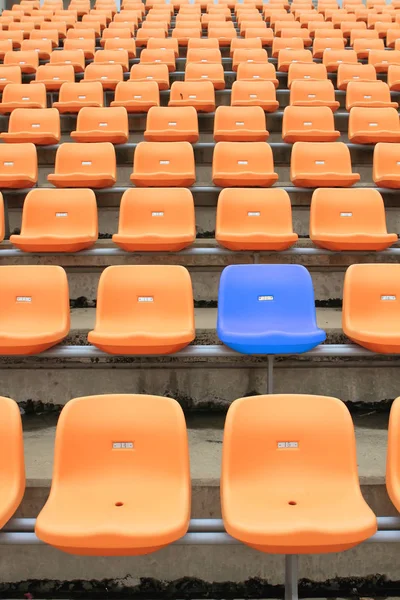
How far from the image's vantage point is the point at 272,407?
1500mm

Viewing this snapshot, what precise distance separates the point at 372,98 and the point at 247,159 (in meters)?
1.30

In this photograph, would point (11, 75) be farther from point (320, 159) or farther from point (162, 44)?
point (320, 159)

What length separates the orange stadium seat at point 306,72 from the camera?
14.1ft

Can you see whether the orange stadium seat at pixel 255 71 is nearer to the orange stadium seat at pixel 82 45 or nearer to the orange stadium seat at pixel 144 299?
the orange stadium seat at pixel 82 45

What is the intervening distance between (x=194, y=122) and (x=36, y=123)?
877 mm

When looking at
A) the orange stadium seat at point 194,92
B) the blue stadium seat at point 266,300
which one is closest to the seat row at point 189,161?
the orange stadium seat at point 194,92

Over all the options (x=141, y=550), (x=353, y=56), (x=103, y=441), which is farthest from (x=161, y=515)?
(x=353, y=56)

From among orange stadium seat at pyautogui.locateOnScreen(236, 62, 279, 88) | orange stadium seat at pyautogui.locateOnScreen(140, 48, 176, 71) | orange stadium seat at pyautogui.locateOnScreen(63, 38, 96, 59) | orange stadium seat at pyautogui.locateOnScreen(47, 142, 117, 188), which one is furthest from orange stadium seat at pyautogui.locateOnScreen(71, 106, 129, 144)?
orange stadium seat at pyautogui.locateOnScreen(63, 38, 96, 59)

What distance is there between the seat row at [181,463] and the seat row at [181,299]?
538mm

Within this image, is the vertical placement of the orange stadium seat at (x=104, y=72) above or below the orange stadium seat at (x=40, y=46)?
below

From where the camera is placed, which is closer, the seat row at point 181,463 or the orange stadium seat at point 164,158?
the seat row at point 181,463

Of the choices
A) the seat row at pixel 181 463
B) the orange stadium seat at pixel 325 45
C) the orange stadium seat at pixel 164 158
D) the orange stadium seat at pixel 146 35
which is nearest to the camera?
the seat row at pixel 181 463

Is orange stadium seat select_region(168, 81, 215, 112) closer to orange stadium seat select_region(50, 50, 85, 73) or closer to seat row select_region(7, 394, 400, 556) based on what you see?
orange stadium seat select_region(50, 50, 85, 73)

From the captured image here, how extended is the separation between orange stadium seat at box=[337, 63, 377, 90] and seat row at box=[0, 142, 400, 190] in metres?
1.37
